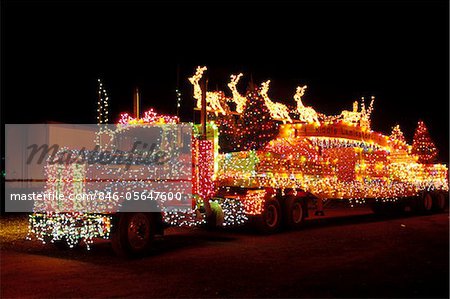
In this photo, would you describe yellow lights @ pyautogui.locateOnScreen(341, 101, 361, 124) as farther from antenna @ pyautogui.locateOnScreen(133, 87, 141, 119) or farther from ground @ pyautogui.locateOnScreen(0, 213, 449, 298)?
antenna @ pyautogui.locateOnScreen(133, 87, 141, 119)

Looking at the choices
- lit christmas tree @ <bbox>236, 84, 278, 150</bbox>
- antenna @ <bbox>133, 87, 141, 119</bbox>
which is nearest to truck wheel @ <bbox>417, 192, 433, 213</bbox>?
lit christmas tree @ <bbox>236, 84, 278, 150</bbox>

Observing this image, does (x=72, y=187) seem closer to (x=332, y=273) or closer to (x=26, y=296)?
(x=26, y=296)

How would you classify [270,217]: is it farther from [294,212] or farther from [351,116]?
[351,116]

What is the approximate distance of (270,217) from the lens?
49.8 feet

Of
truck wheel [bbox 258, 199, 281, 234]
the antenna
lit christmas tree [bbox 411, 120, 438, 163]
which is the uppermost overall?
the antenna

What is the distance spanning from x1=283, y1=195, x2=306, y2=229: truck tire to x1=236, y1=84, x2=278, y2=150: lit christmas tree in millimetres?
2168

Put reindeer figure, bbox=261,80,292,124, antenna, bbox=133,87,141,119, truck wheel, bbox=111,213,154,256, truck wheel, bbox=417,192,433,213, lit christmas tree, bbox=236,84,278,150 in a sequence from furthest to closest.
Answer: truck wheel, bbox=417,192,433,213, reindeer figure, bbox=261,80,292,124, lit christmas tree, bbox=236,84,278,150, antenna, bbox=133,87,141,119, truck wheel, bbox=111,213,154,256

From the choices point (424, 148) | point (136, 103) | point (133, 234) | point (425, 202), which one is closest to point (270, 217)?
point (136, 103)

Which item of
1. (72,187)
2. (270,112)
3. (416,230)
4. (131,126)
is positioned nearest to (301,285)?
(72,187)

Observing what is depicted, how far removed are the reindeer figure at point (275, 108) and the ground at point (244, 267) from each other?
16.2 feet

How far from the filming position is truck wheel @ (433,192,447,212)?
2305cm

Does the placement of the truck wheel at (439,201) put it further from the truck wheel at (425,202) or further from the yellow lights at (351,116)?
the yellow lights at (351,116)

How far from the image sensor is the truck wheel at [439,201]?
23047 mm

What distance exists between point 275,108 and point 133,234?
29.5ft
